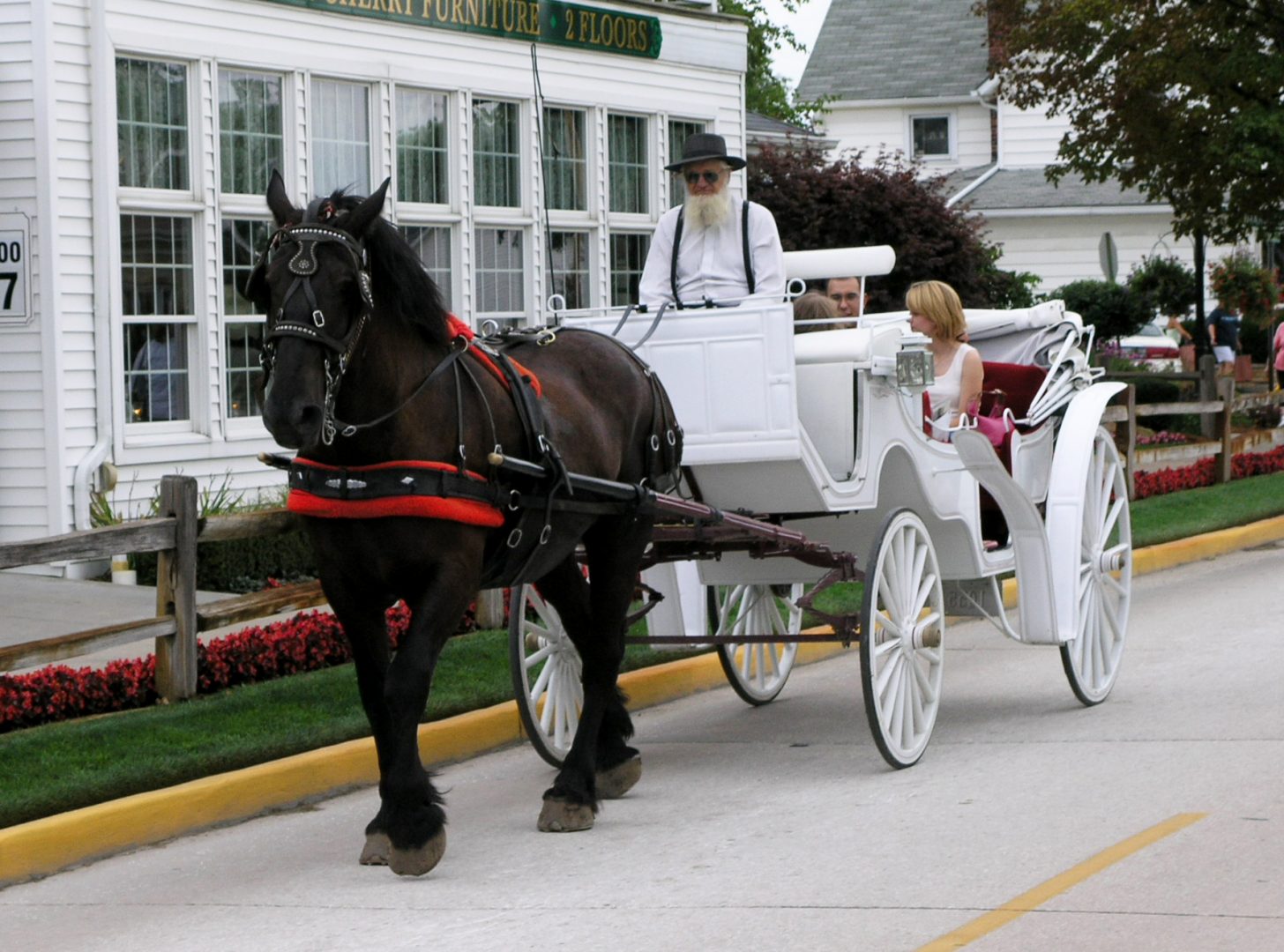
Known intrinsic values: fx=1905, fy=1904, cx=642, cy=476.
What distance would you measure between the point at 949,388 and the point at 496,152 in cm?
929

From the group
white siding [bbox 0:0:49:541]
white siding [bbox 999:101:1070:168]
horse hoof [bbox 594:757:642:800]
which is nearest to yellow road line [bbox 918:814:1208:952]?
horse hoof [bbox 594:757:642:800]

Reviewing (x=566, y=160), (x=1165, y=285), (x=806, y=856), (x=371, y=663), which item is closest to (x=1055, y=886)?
(x=806, y=856)

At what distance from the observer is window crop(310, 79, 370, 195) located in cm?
1598

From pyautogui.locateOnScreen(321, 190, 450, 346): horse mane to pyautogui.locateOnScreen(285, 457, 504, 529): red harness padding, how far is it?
50cm

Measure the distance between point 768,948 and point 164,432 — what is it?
34.3 feet

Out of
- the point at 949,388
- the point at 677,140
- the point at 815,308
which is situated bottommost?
the point at 949,388

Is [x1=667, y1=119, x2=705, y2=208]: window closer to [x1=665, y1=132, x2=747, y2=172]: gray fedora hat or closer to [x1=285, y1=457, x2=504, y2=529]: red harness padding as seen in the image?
[x1=665, y1=132, x2=747, y2=172]: gray fedora hat

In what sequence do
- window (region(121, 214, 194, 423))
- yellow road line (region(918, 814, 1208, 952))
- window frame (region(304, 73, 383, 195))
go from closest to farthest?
yellow road line (region(918, 814, 1208, 952)), window (region(121, 214, 194, 423)), window frame (region(304, 73, 383, 195))

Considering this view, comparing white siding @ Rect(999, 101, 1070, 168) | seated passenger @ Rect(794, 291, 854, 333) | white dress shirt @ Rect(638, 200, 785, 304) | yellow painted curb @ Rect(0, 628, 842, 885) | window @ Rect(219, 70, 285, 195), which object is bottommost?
yellow painted curb @ Rect(0, 628, 842, 885)

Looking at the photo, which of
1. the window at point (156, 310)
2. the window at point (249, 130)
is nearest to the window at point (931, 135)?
the window at point (249, 130)

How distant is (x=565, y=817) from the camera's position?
7.02 metres

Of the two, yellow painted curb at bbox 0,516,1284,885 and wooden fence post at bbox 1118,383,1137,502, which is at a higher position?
wooden fence post at bbox 1118,383,1137,502

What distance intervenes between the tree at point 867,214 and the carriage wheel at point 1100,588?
1632 centimetres

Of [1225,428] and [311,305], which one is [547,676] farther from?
[1225,428]
